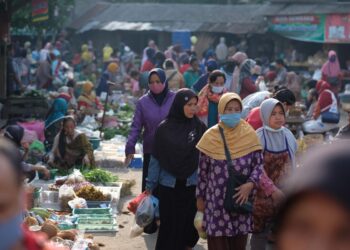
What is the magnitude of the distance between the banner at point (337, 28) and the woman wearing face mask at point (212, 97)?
17.9m

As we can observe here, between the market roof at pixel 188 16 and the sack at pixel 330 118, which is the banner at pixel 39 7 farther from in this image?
the market roof at pixel 188 16

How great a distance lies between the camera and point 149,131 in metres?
8.30

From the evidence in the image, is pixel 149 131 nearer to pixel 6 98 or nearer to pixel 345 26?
pixel 6 98

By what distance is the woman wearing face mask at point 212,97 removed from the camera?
953 centimetres

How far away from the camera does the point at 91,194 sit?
958 centimetres

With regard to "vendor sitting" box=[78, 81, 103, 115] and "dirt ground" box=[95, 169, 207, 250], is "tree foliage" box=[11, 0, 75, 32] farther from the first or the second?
"dirt ground" box=[95, 169, 207, 250]

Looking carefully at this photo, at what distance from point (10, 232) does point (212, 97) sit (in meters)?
7.58

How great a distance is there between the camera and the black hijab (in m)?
6.84

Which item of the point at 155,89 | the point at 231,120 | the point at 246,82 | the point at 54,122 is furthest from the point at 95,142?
the point at 231,120

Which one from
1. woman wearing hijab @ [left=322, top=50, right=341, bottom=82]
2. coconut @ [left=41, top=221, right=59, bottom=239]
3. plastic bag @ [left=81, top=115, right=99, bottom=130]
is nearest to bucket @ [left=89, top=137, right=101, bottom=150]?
plastic bag @ [left=81, top=115, right=99, bottom=130]

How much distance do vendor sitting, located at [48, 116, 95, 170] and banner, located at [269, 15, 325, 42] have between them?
18.1 meters

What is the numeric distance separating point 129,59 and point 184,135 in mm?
24181

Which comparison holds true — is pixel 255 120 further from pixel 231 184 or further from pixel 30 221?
pixel 30 221

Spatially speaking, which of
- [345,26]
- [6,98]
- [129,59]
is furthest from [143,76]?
[129,59]
